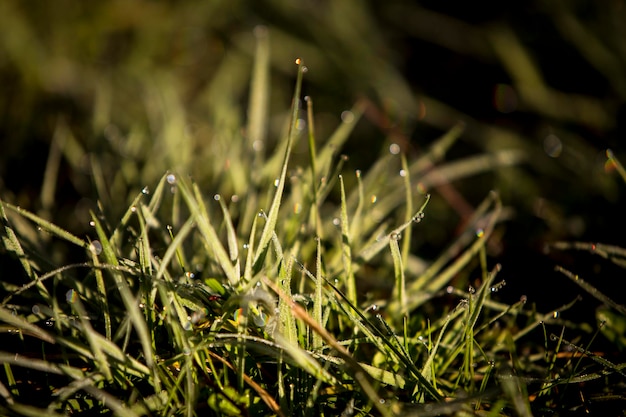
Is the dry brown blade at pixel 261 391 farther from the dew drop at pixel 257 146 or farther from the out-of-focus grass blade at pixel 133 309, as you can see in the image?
the dew drop at pixel 257 146

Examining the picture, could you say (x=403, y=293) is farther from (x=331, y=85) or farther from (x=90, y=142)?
(x=331, y=85)

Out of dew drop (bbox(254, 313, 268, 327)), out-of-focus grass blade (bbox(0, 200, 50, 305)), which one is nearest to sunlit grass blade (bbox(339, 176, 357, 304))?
dew drop (bbox(254, 313, 268, 327))

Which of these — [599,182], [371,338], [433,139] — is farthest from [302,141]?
[371,338]

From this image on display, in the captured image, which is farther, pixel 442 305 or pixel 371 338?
pixel 442 305

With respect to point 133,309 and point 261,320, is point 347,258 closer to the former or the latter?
point 261,320

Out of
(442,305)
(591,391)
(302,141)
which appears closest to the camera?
(591,391)

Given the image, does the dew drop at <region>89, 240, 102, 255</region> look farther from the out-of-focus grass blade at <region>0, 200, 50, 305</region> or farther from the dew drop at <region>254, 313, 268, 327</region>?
the dew drop at <region>254, 313, 268, 327</region>
